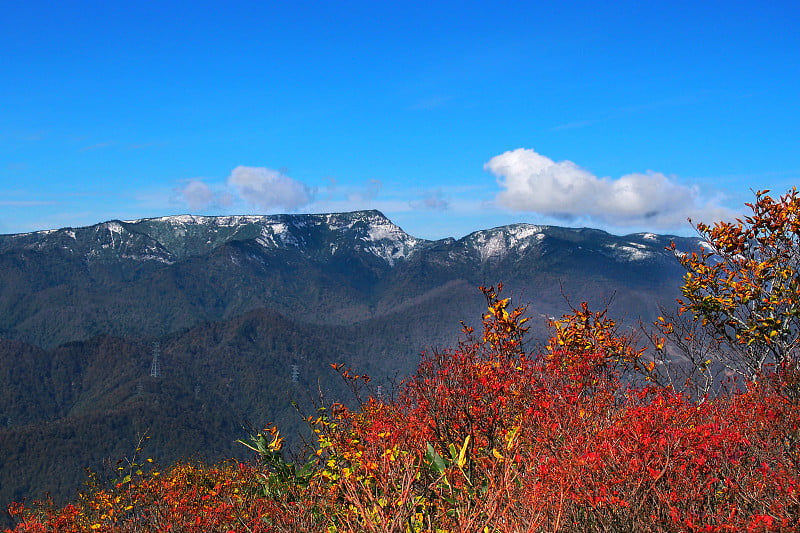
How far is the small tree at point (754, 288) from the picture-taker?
11602mm

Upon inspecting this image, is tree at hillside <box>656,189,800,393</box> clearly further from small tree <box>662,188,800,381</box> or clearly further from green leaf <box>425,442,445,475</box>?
green leaf <box>425,442,445,475</box>

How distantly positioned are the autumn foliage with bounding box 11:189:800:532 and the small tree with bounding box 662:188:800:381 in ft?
0.15

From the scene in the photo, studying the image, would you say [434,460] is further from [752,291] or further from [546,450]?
[752,291]

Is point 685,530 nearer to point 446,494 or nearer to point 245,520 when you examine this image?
point 446,494

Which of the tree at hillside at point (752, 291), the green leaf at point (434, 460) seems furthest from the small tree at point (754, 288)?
the green leaf at point (434, 460)

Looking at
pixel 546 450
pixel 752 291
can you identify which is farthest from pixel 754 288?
pixel 546 450

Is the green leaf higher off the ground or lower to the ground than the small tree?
lower

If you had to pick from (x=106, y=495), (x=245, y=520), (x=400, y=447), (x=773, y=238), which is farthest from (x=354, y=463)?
(x=773, y=238)

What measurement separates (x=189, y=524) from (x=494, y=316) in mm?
7394

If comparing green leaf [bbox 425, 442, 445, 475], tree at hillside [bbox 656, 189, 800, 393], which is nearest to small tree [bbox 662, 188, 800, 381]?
tree at hillside [bbox 656, 189, 800, 393]

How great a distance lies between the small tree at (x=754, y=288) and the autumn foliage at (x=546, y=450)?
47 mm

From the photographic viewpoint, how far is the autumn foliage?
20.4 feet

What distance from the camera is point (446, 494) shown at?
7461 mm

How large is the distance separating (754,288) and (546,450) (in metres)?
6.67
